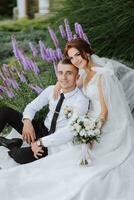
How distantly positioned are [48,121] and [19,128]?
293mm

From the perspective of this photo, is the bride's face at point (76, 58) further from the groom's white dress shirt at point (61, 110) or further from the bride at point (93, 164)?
the groom's white dress shirt at point (61, 110)

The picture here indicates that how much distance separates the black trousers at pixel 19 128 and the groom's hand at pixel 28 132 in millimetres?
112

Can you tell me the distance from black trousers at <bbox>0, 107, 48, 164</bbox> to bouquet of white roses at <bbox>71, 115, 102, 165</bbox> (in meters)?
0.57

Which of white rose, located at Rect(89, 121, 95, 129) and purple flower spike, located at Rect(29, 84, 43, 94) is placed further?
purple flower spike, located at Rect(29, 84, 43, 94)

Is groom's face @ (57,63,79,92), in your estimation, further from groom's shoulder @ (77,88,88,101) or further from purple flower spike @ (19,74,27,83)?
purple flower spike @ (19,74,27,83)

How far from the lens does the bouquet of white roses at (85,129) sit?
182 inches

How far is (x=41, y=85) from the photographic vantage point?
6594mm

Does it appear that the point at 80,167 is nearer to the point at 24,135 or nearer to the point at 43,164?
the point at 43,164

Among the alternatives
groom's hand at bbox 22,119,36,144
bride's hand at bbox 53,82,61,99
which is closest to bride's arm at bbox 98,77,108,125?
bride's hand at bbox 53,82,61,99

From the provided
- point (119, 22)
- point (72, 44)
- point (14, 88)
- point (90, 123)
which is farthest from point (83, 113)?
point (119, 22)

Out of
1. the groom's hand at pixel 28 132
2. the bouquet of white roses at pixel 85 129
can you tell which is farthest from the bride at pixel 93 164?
the groom's hand at pixel 28 132

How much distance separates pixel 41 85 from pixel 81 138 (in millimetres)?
2019

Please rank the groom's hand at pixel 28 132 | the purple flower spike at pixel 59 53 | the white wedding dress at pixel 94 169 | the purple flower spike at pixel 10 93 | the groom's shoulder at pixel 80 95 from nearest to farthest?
the white wedding dress at pixel 94 169 → the groom's shoulder at pixel 80 95 → the groom's hand at pixel 28 132 → the purple flower spike at pixel 59 53 → the purple flower spike at pixel 10 93

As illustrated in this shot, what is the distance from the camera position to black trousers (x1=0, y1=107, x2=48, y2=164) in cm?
510
